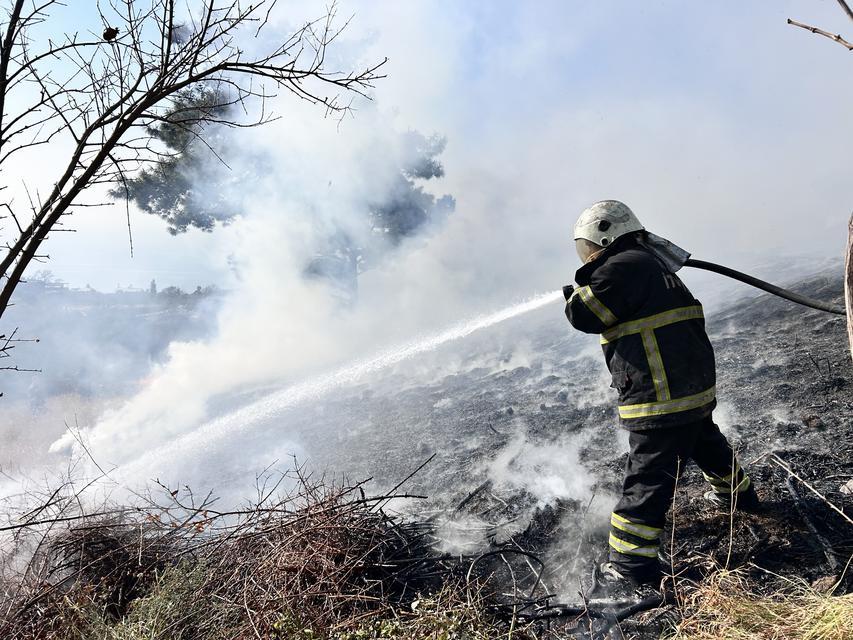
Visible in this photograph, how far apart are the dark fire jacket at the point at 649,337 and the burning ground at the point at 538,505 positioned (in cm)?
66

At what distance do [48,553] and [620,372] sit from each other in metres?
3.68

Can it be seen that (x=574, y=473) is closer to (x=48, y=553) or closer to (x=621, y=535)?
(x=621, y=535)

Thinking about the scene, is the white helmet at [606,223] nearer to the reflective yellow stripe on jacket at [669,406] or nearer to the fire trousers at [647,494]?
the reflective yellow stripe on jacket at [669,406]

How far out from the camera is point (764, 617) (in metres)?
1.85

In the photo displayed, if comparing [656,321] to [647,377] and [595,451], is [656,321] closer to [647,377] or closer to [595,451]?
[647,377]

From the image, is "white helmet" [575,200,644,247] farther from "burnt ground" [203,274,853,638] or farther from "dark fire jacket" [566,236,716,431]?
"burnt ground" [203,274,853,638]

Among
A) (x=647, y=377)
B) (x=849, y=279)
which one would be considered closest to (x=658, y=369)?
(x=647, y=377)

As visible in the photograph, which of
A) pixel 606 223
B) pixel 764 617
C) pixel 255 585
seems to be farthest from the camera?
pixel 606 223

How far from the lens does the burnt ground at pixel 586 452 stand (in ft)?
9.02

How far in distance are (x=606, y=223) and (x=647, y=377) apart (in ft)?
3.20

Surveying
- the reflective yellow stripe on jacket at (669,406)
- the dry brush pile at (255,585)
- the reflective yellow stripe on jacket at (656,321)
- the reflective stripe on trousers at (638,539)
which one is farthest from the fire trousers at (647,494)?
the dry brush pile at (255,585)

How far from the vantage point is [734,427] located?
3.99 metres

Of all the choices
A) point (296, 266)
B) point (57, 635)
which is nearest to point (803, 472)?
point (57, 635)

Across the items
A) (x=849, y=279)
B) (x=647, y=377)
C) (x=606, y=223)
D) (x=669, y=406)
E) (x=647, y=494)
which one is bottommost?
(x=647, y=494)
